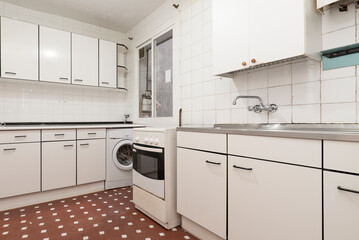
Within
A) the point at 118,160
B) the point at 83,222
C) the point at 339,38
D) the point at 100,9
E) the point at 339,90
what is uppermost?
the point at 100,9

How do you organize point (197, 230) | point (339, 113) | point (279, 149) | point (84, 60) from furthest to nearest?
1. point (84, 60)
2. point (197, 230)
3. point (339, 113)
4. point (279, 149)

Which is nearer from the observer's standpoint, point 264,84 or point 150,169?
point 264,84

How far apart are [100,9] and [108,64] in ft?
2.62

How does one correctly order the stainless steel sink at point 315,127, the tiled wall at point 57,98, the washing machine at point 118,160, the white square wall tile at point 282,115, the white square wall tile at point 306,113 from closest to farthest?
the stainless steel sink at point 315,127 < the white square wall tile at point 306,113 < the white square wall tile at point 282,115 < the tiled wall at point 57,98 < the washing machine at point 118,160

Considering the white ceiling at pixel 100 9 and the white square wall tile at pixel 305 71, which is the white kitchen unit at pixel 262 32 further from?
the white ceiling at pixel 100 9

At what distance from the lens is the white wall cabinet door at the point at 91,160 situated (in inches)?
109

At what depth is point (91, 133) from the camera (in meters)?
2.88

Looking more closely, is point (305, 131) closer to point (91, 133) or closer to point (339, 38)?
point (339, 38)

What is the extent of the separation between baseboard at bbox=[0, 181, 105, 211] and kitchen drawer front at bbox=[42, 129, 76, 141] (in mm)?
660

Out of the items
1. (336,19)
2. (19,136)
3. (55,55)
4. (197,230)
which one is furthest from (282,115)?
(55,55)

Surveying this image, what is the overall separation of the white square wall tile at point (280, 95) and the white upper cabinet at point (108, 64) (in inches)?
102

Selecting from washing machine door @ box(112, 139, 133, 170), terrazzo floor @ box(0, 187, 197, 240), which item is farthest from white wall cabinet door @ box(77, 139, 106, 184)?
terrazzo floor @ box(0, 187, 197, 240)

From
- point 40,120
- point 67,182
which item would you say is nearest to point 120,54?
point 40,120

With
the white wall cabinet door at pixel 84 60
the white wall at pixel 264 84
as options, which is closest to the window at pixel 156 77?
the white wall at pixel 264 84
